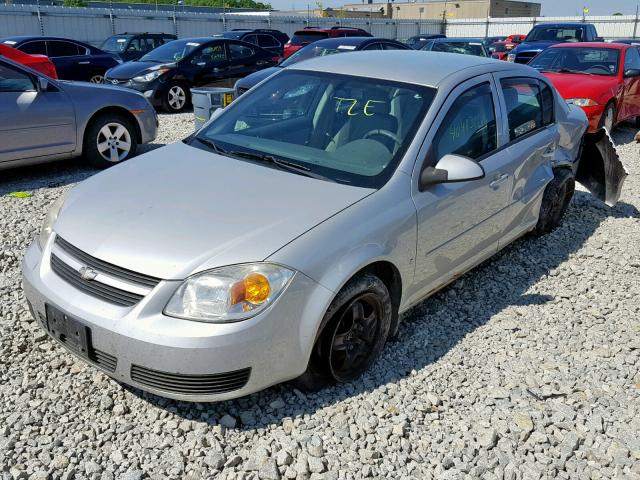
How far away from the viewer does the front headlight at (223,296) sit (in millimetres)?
2648

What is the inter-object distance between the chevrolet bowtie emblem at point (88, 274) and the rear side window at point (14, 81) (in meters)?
4.49

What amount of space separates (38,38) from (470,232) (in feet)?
43.4

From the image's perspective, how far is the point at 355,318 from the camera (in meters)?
3.22

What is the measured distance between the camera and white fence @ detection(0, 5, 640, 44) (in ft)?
80.5

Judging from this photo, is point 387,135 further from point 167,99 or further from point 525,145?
point 167,99

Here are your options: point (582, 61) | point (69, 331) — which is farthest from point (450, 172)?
point (582, 61)

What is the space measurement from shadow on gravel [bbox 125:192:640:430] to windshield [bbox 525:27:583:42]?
12095 millimetres

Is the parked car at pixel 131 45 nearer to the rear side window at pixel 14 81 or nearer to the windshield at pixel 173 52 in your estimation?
the windshield at pixel 173 52

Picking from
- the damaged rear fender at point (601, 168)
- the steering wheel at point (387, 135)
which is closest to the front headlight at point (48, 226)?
the steering wheel at point (387, 135)

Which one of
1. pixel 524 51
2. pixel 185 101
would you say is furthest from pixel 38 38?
pixel 524 51

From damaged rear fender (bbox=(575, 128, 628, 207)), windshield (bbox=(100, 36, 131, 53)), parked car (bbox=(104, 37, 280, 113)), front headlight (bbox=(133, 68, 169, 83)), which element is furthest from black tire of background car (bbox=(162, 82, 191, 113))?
damaged rear fender (bbox=(575, 128, 628, 207))

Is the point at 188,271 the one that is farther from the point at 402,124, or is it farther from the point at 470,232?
the point at 470,232

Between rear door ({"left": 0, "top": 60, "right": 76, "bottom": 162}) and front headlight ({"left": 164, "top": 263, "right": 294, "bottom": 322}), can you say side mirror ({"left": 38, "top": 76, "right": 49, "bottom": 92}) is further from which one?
front headlight ({"left": 164, "top": 263, "right": 294, "bottom": 322})

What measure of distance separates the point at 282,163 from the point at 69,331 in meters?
1.47
